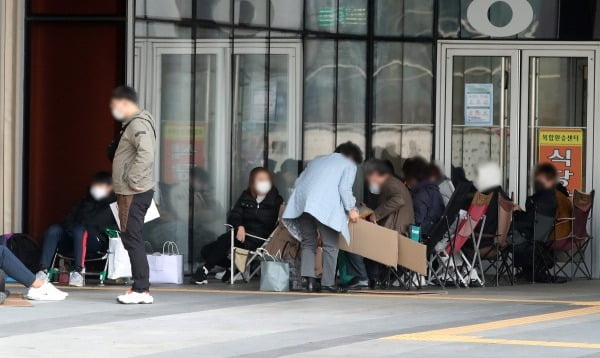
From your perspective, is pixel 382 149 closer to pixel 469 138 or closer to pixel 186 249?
pixel 469 138

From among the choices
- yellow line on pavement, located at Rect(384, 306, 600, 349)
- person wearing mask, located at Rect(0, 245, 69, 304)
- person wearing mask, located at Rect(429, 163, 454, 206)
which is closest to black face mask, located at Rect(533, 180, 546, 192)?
person wearing mask, located at Rect(429, 163, 454, 206)

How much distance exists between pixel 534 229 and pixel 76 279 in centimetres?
499

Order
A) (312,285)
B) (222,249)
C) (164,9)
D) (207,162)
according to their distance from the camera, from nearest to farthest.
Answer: (312,285)
(222,249)
(164,9)
(207,162)

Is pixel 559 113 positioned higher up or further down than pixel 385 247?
higher up

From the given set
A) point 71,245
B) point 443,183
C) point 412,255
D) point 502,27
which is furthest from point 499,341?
point 502,27

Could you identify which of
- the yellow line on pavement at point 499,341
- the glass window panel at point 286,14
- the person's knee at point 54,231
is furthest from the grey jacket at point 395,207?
the yellow line on pavement at point 499,341

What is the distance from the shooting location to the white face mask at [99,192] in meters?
15.3

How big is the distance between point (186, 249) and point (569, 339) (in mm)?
6947

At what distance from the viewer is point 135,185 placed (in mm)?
12352

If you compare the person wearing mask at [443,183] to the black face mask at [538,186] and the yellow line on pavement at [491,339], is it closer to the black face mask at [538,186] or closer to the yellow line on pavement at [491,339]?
the black face mask at [538,186]

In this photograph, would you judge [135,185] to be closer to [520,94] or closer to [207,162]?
[207,162]

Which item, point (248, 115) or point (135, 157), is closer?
point (135, 157)

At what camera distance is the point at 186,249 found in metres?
16.3

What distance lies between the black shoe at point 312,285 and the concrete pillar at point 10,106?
13.0ft
